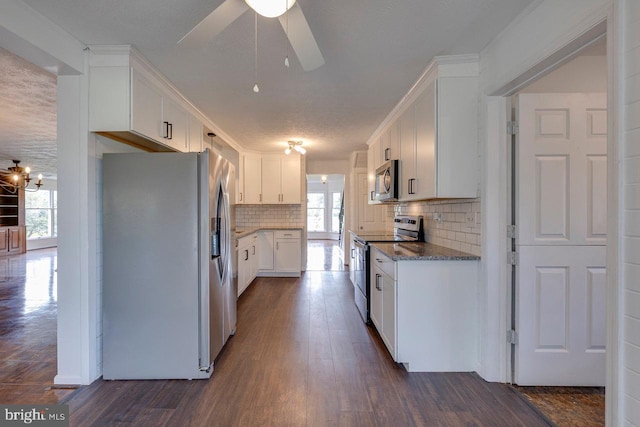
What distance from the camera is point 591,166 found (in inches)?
78.3

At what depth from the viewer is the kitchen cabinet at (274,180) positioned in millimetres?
5547

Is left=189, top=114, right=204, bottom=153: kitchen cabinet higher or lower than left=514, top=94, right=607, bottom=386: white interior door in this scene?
higher

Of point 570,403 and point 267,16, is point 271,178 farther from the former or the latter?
point 570,403

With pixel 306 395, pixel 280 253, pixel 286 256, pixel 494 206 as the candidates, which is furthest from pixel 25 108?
pixel 494 206

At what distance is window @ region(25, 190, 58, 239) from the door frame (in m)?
12.3

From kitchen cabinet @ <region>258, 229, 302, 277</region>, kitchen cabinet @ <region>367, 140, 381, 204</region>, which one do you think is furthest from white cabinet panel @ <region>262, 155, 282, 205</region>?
kitchen cabinet @ <region>367, 140, 381, 204</region>

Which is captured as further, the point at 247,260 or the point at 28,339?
the point at 247,260

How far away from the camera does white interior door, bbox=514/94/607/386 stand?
1.99 metres

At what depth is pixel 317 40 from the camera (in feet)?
6.39

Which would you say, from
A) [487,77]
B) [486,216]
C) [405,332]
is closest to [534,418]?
[405,332]

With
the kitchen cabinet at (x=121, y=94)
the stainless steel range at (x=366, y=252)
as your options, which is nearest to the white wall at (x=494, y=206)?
the stainless steel range at (x=366, y=252)

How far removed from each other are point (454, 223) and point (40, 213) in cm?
1240

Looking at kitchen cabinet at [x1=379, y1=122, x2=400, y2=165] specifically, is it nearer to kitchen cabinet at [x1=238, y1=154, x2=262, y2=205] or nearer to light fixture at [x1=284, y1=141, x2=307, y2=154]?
light fixture at [x1=284, y1=141, x2=307, y2=154]

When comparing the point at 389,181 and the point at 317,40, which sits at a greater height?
the point at 317,40
